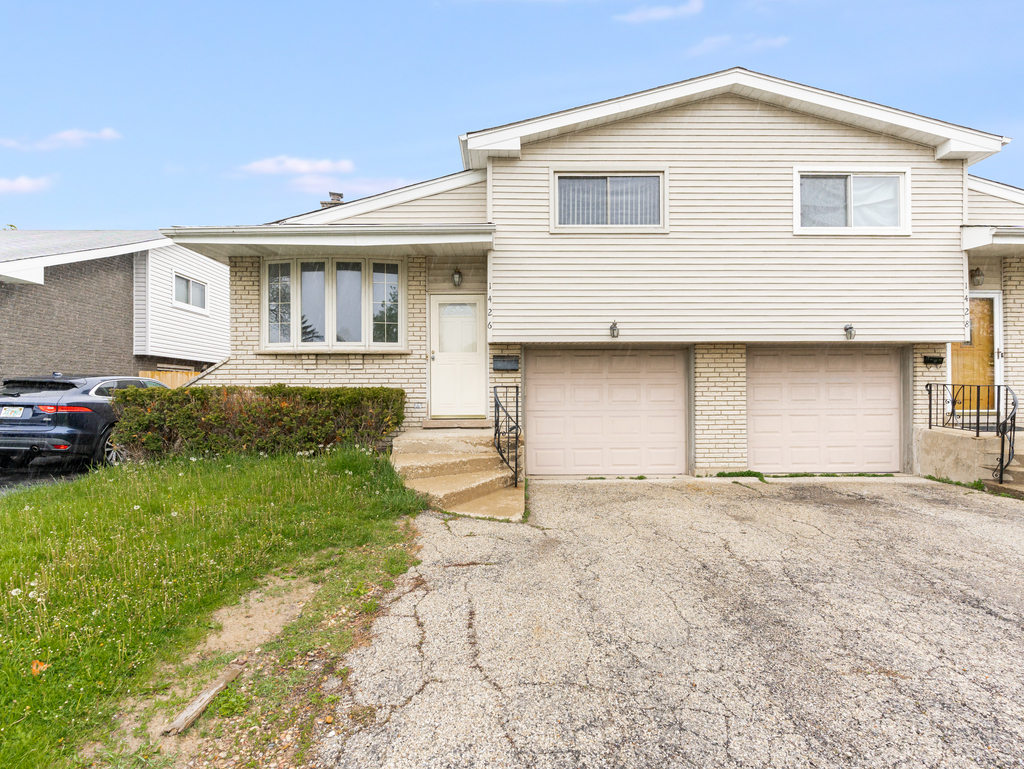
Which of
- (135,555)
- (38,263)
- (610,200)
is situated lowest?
(135,555)

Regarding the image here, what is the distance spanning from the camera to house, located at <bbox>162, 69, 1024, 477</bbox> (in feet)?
25.5

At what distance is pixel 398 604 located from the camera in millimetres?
3359

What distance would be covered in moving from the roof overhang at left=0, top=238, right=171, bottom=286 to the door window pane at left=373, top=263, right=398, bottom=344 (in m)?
7.76

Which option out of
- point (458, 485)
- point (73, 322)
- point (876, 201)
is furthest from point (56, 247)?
point (876, 201)

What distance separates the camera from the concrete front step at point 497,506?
17.8ft

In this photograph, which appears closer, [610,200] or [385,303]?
[610,200]

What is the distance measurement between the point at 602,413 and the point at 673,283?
232 centimetres

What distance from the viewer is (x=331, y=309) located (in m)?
8.20

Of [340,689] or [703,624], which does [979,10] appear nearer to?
[703,624]

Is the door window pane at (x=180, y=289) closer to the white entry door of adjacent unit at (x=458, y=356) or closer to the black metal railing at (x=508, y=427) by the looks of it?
the white entry door of adjacent unit at (x=458, y=356)

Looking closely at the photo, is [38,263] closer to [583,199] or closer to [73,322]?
[73,322]

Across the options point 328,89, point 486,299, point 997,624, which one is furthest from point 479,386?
point 328,89

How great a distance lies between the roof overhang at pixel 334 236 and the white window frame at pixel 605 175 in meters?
1.12

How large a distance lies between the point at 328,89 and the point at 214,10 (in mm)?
13129
